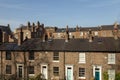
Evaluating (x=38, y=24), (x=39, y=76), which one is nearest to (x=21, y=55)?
(x=39, y=76)

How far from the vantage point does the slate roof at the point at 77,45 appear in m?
43.7

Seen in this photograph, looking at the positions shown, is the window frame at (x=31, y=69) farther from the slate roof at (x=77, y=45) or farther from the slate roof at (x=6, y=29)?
the slate roof at (x=6, y=29)

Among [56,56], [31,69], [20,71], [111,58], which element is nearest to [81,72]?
[56,56]

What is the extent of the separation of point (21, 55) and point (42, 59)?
4345 mm

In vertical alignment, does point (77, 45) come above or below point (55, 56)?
above

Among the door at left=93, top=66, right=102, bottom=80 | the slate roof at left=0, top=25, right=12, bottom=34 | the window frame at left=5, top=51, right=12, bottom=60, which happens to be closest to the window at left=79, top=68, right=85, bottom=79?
Result: the door at left=93, top=66, right=102, bottom=80

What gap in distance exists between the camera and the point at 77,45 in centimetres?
4597

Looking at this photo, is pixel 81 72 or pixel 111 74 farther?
pixel 81 72

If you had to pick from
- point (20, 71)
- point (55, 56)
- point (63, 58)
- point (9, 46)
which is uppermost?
point (9, 46)

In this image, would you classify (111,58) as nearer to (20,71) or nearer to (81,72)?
(81,72)

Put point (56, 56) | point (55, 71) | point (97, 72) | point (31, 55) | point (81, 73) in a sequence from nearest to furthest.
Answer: point (97, 72) < point (81, 73) < point (55, 71) < point (56, 56) < point (31, 55)

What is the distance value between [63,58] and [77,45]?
11.1ft

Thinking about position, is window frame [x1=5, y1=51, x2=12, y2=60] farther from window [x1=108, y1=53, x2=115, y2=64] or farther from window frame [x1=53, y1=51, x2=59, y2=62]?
window [x1=108, y1=53, x2=115, y2=64]

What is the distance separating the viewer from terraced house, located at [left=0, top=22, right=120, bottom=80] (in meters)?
42.8
